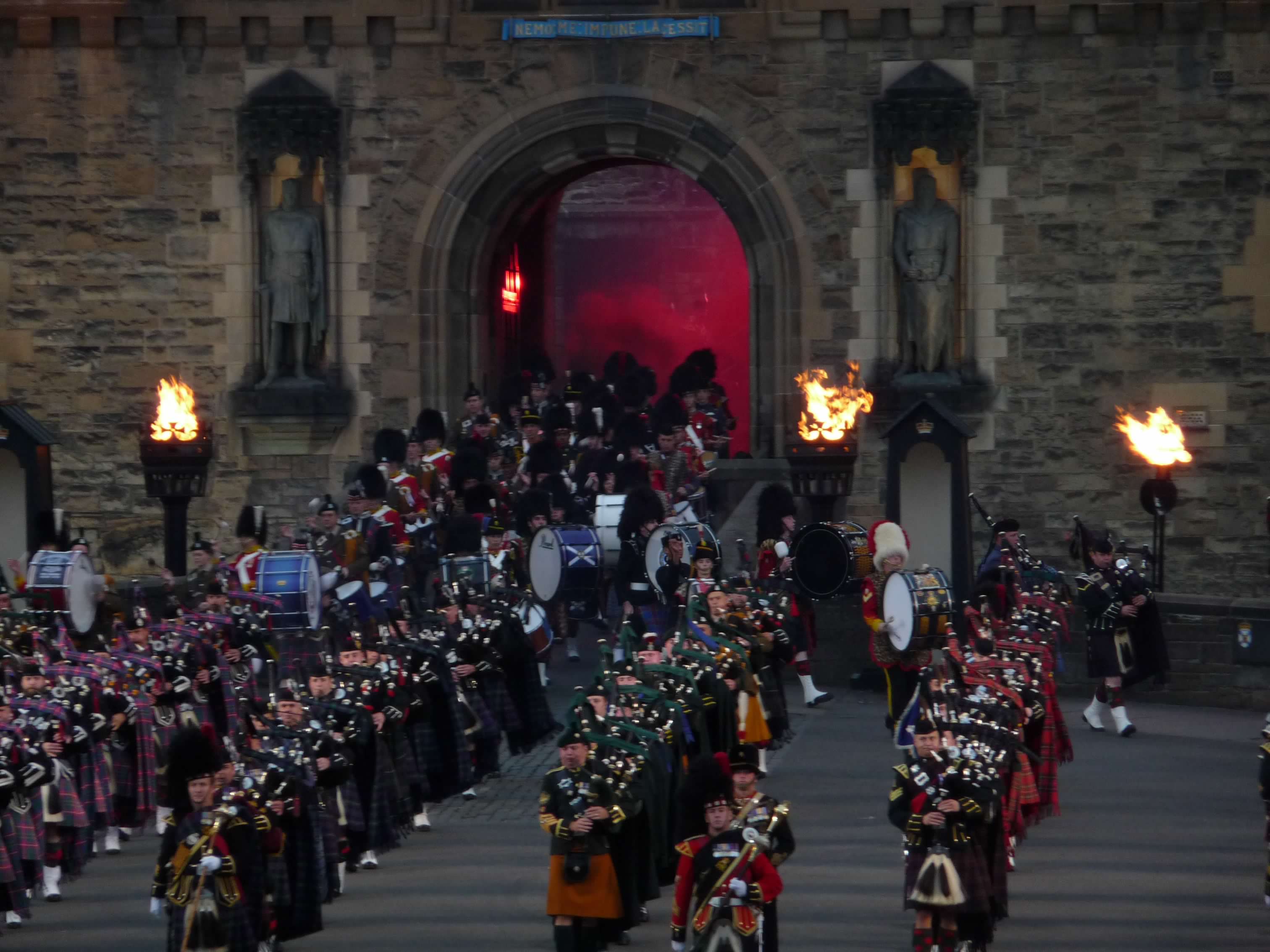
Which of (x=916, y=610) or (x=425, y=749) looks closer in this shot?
(x=425, y=749)

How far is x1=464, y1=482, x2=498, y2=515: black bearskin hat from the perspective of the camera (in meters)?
20.7

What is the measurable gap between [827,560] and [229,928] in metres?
9.04

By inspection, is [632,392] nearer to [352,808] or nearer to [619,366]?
[619,366]

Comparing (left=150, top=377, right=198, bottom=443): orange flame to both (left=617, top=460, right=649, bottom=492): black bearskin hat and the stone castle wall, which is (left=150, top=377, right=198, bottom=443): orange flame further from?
(left=617, top=460, right=649, bottom=492): black bearskin hat

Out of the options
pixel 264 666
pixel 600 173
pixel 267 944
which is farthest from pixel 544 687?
pixel 600 173

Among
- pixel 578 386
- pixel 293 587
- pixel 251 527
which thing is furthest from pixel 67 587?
pixel 578 386

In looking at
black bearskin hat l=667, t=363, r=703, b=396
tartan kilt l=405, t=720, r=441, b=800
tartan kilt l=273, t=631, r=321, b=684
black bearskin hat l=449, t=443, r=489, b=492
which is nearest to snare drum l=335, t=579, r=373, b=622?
tartan kilt l=273, t=631, r=321, b=684

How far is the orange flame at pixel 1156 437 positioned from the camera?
22875mm

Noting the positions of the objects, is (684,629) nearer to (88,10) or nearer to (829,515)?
(829,515)

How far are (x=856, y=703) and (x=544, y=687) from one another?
8.83 ft

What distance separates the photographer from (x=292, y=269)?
23688mm

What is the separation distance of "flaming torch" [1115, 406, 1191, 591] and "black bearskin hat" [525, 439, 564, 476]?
552cm

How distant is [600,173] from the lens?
119 feet

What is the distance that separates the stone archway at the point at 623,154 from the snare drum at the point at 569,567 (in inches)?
177
